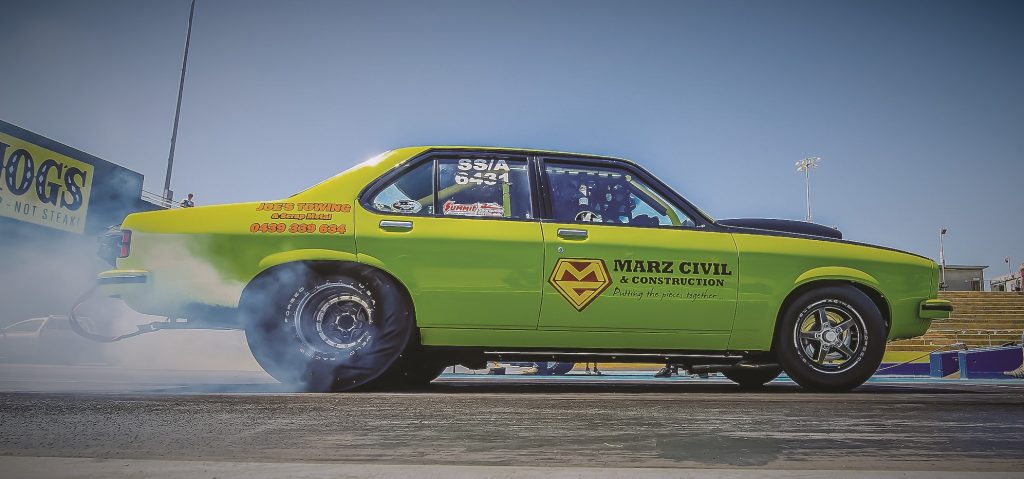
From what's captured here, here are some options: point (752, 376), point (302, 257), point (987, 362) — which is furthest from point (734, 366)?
point (987, 362)

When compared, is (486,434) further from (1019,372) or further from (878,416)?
(1019,372)

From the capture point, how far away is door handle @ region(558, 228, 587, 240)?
415 centimetres

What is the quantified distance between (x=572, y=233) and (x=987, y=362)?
14.7 m

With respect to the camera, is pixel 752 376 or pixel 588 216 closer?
pixel 588 216

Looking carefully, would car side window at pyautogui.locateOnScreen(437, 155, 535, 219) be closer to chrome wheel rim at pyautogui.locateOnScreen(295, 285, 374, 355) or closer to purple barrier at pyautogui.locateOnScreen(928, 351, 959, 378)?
chrome wheel rim at pyautogui.locateOnScreen(295, 285, 374, 355)

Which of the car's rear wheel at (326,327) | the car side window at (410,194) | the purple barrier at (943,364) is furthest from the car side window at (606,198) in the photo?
the purple barrier at (943,364)

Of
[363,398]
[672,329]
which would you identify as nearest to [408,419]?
[363,398]

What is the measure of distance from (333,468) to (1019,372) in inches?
548

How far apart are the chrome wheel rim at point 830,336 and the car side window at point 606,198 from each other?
1008 millimetres

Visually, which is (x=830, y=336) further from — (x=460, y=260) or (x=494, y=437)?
(x=494, y=437)

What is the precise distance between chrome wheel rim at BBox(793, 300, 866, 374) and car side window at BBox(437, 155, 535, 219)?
1916mm

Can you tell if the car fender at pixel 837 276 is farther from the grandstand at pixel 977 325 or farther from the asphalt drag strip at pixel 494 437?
the grandstand at pixel 977 325

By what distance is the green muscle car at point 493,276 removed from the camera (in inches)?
156

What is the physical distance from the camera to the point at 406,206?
4254 millimetres
